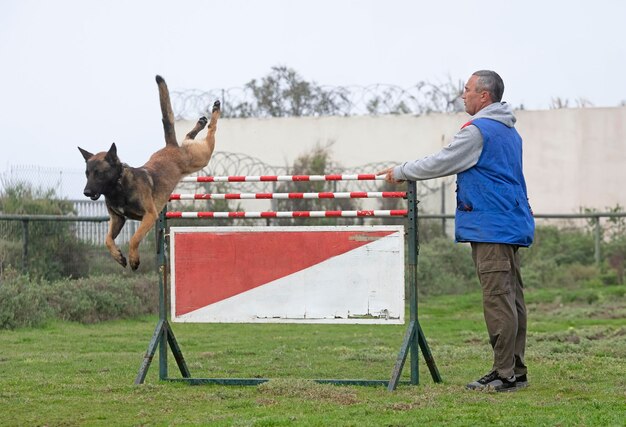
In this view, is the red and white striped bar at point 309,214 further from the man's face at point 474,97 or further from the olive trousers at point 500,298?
the man's face at point 474,97

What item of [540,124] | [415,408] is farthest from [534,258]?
[415,408]

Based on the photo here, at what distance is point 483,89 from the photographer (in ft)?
26.0

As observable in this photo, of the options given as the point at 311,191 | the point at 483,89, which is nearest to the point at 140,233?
the point at 483,89

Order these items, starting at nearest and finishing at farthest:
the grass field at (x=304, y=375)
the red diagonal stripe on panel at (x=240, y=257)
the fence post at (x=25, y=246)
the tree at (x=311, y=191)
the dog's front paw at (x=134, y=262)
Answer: the grass field at (x=304, y=375), the red diagonal stripe on panel at (x=240, y=257), the dog's front paw at (x=134, y=262), the fence post at (x=25, y=246), the tree at (x=311, y=191)

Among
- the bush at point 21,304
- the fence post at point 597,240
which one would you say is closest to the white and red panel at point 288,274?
the bush at point 21,304

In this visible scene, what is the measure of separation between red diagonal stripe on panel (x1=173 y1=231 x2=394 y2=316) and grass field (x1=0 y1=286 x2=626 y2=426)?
0.86 metres

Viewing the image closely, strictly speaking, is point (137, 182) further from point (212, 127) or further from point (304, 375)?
point (304, 375)

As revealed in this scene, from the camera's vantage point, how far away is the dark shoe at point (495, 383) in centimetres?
777

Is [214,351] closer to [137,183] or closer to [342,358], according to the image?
[342,358]

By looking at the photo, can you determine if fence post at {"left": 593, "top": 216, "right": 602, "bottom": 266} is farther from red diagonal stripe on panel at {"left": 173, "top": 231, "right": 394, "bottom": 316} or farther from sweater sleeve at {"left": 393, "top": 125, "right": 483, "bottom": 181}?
sweater sleeve at {"left": 393, "top": 125, "right": 483, "bottom": 181}

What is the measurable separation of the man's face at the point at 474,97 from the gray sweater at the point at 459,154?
0.19 ft

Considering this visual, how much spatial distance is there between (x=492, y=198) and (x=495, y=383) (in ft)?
4.73

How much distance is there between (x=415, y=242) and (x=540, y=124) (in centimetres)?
2286

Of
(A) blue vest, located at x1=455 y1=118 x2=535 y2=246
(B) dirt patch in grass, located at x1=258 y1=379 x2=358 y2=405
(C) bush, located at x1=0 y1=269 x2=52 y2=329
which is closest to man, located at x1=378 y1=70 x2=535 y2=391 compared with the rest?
(A) blue vest, located at x1=455 y1=118 x2=535 y2=246
